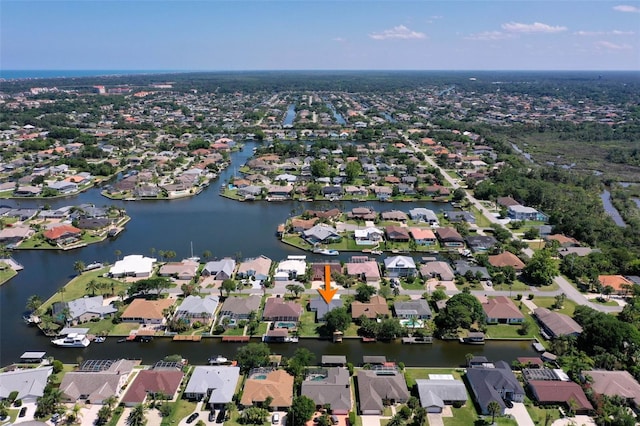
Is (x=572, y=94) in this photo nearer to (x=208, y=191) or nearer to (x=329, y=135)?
(x=329, y=135)

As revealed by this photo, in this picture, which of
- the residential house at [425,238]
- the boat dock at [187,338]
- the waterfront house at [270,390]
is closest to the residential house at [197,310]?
the boat dock at [187,338]

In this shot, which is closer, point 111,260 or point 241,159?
point 111,260

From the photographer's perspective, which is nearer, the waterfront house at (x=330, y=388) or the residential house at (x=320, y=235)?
the waterfront house at (x=330, y=388)

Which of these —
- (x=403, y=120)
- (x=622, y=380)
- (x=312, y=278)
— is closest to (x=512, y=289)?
(x=622, y=380)

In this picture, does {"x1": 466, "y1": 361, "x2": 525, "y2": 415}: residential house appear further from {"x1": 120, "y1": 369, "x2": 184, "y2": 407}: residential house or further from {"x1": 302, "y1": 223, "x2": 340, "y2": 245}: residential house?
{"x1": 302, "y1": 223, "x2": 340, "y2": 245}: residential house

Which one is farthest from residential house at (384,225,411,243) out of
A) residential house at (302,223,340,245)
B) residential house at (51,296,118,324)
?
residential house at (51,296,118,324)

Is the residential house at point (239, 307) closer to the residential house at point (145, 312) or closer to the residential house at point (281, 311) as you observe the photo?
the residential house at point (281, 311)
